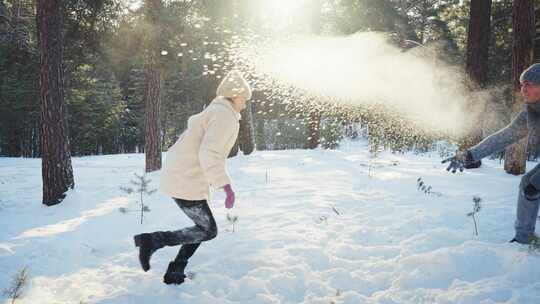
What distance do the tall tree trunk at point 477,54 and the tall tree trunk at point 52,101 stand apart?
31.2ft

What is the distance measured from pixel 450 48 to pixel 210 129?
22.6m

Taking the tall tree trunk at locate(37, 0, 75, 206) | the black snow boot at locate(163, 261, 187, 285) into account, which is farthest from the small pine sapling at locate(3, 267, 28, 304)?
the tall tree trunk at locate(37, 0, 75, 206)

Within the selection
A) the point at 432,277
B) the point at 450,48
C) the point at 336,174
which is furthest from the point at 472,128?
the point at 450,48

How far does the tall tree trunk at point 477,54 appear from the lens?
10.3 m

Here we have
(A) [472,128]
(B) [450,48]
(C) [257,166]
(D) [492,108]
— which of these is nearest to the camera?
(A) [472,128]

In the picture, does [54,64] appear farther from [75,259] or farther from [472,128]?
[472,128]

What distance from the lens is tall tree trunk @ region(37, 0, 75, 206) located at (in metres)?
7.35

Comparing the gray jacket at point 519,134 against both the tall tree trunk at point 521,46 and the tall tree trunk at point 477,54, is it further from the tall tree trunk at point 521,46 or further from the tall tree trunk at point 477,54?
the tall tree trunk at point 477,54

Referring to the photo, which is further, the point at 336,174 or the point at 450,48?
the point at 450,48

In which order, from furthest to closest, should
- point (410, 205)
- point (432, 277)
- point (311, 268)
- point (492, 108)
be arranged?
point (492, 108) → point (410, 205) → point (311, 268) → point (432, 277)

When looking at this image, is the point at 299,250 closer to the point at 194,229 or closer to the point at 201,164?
the point at 194,229

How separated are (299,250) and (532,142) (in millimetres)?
2749

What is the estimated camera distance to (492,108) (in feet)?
→ 37.9

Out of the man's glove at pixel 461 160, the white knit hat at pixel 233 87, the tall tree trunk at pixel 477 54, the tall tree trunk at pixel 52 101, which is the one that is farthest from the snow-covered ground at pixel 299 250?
the tall tree trunk at pixel 477 54
